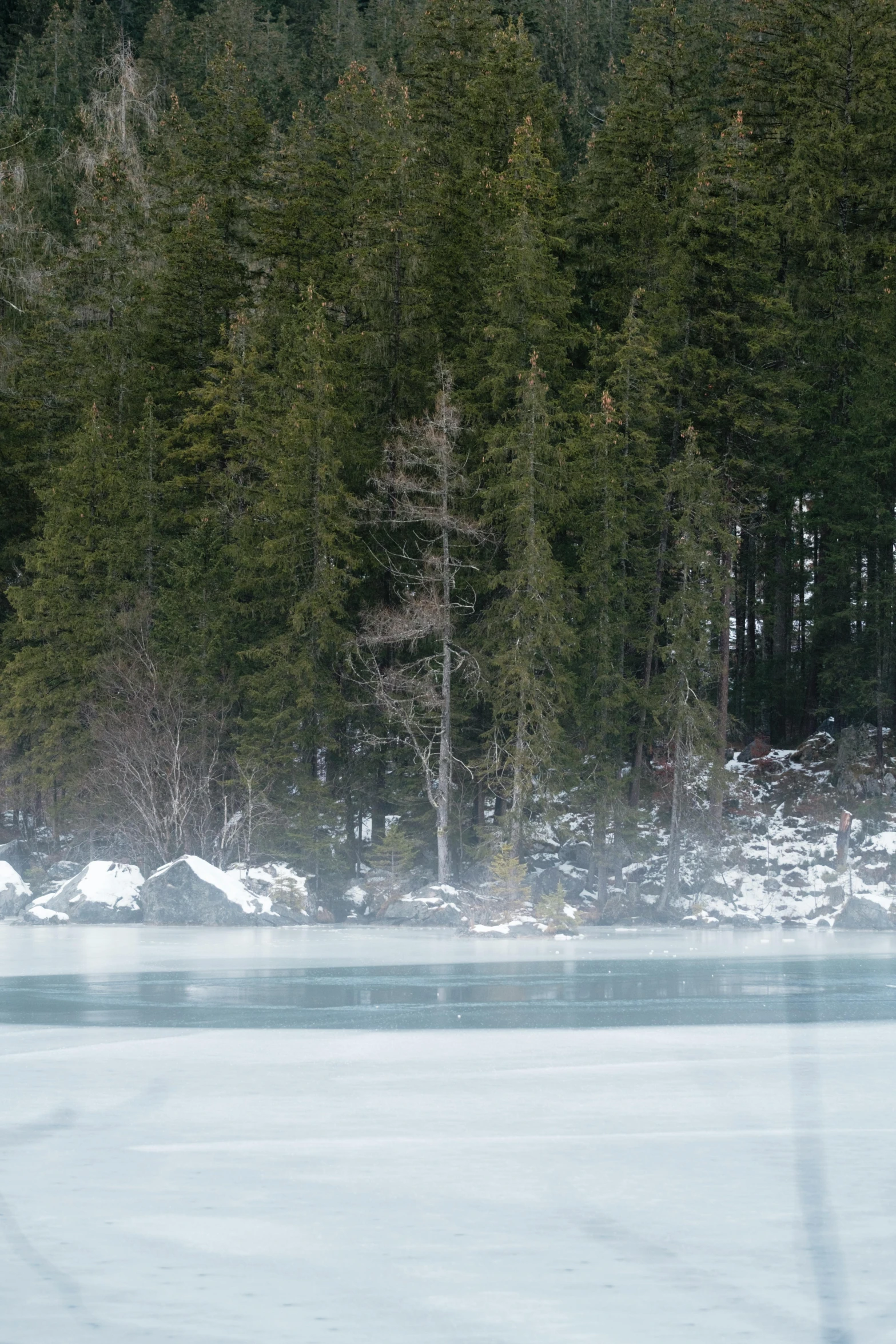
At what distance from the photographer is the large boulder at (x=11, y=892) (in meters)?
29.8

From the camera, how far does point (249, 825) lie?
3294cm

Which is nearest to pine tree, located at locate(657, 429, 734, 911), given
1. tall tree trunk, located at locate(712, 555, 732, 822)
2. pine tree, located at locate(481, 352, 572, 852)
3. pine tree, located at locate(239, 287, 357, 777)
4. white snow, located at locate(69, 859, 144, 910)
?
tall tree trunk, located at locate(712, 555, 732, 822)

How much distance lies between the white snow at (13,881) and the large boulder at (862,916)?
1539 centimetres

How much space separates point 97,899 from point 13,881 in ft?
9.11

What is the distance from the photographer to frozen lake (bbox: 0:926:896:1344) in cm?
565

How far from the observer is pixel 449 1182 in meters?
7.77

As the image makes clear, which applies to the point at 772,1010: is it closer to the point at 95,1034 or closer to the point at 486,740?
the point at 95,1034

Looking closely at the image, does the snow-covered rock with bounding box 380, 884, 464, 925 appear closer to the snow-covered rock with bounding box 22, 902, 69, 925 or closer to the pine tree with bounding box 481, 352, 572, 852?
the pine tree with bounding box 481, 352, 572, 852

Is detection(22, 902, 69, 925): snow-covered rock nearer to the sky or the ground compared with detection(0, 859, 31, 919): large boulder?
nearer to the ground

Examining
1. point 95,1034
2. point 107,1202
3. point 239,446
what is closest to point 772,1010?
point 95,1034

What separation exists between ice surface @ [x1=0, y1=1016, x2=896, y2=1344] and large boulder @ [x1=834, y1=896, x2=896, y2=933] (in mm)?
17137

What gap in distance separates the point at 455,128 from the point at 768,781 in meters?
17.6

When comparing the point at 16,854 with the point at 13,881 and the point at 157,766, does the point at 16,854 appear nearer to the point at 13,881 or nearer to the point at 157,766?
the point at 157,766

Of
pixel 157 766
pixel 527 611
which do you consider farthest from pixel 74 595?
pixel 527 611
